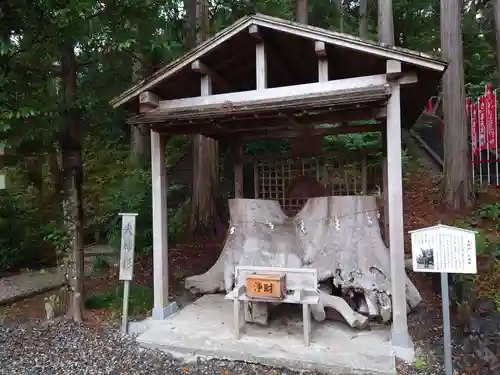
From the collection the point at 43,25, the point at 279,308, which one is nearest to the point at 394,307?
the point at 279,308

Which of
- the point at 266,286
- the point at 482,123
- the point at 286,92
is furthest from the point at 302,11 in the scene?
the point at 266,286

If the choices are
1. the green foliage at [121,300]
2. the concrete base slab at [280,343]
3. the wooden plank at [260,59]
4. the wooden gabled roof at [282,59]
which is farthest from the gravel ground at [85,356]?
the wooden plank at [260,59]

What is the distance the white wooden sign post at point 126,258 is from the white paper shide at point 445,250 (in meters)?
3.44

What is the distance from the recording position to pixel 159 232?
16.8 feet

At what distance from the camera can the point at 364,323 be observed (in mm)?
A: 4492

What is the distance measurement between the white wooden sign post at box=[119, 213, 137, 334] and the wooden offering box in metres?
1.62

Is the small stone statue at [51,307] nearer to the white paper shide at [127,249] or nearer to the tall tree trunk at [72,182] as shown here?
the tall tree trunk at [72,182]

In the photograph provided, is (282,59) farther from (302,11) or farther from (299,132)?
(302,11)

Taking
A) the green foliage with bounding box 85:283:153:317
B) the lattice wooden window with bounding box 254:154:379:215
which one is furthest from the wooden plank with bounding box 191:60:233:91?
the green foliage with bounding box 85:283:153:317

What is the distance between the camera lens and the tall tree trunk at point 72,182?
5.10m

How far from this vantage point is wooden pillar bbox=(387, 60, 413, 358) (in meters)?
4.05

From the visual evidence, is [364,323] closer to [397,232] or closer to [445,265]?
[397,232]

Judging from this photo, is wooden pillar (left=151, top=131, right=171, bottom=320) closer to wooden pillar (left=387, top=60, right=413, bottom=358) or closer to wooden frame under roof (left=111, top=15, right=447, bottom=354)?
wooden frame under roof (left=111, top=15, right=447, bottom=354)

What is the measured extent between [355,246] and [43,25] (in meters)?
5.07
